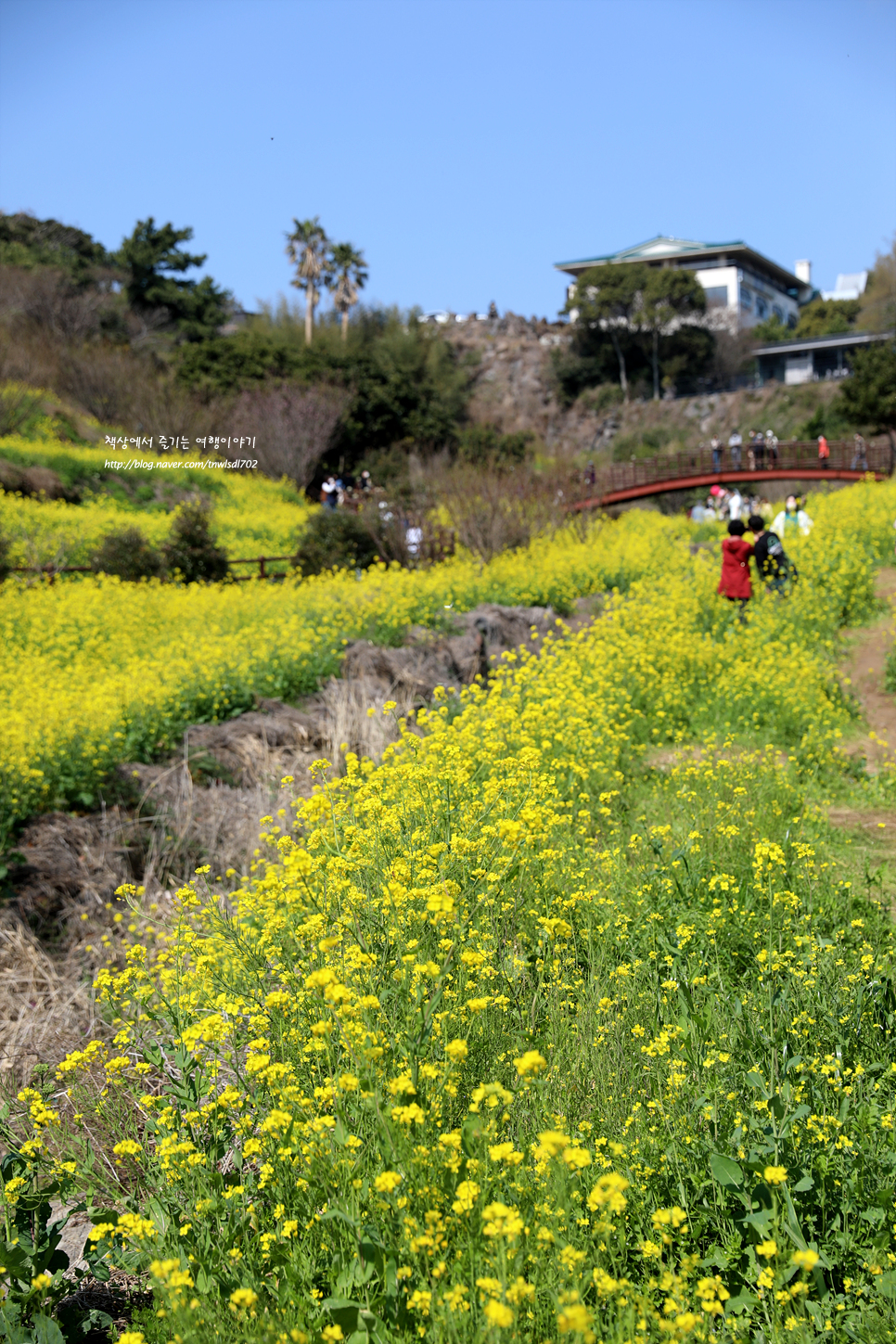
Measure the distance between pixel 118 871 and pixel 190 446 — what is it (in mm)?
25647

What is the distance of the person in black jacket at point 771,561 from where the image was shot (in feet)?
35.0

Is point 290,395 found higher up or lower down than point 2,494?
higher up

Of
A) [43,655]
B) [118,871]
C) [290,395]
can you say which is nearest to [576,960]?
[118,871]

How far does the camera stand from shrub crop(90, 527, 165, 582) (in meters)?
16.3

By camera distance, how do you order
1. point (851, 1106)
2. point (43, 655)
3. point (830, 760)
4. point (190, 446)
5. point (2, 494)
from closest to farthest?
point (851, 1106), point (830, 760), point (43, 655), point (2, 494), point (190, 446)

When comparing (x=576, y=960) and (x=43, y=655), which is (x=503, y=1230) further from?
(x=43, y=655)

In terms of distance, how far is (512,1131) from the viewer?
2512 millimetres

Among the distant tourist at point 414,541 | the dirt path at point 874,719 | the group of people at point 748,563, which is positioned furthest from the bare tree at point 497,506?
the group of people at point 748,563

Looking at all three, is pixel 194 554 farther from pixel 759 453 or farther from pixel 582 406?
pixel 582 406

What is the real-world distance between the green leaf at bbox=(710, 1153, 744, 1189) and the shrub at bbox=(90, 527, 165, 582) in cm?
1525

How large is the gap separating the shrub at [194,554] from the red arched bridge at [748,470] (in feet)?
37.7

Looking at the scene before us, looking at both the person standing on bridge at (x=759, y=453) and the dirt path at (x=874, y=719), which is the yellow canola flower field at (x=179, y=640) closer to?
the dirt path at (x=874, y=719)

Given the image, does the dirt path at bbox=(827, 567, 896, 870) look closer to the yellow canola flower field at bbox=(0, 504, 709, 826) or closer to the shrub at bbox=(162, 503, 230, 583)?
the yellow canola flower field at bbox=(0, 504, 709, 826)

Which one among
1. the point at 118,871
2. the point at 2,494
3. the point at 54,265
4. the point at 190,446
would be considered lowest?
the point at 118,871
